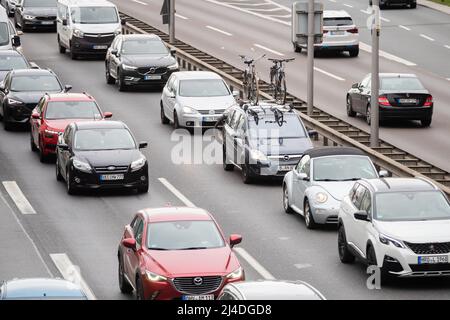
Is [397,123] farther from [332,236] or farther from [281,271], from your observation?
[281,271]

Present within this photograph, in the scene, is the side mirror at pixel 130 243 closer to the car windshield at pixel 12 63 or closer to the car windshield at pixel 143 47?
the car windshield at pixel 12 63

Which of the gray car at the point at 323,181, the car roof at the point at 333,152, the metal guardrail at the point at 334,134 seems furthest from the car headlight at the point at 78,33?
the car roof at the point at 333,152

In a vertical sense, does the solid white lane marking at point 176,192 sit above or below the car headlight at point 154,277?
below

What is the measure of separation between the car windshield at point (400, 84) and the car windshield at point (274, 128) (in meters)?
7.68

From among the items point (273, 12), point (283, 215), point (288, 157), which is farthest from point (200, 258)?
point (273, 12)

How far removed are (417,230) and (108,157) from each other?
10.8m

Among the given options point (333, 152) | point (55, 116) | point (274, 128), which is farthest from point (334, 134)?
point (55, 116)

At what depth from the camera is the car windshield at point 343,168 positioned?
2994cm

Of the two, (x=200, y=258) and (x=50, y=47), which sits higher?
(x=200, y=258)

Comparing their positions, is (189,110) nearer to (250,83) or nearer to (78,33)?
(250,83)

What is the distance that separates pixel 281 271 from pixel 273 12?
46289mm

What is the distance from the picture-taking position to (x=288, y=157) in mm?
34156

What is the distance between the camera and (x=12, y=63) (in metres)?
48.1

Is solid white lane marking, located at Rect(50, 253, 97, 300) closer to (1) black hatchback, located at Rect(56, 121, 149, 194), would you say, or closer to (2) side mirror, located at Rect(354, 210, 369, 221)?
(2) side mirror, located at Rect(354, 210, 369, 221)
